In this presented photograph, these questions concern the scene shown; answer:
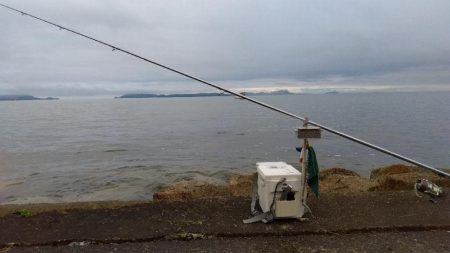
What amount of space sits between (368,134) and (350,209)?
26.7 meters

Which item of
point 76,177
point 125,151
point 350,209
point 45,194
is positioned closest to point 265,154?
point 125,151

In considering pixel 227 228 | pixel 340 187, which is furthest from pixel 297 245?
pixel 340 187

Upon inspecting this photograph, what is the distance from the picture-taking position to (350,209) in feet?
17.3

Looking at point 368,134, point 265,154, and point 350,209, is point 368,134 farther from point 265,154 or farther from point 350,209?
point 350,209

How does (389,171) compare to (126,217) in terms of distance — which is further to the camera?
(389,171)

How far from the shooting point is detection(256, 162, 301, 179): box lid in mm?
4727

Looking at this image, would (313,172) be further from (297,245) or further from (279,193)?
(297,245)

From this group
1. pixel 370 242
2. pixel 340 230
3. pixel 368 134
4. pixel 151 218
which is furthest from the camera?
pixel 368 134

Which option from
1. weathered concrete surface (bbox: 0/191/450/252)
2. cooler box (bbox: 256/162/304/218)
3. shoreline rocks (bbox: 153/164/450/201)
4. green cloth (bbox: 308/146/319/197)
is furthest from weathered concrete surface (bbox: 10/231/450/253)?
shoreline rocks (bbox: 153/164/450/201)

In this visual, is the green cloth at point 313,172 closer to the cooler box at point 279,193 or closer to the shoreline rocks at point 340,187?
the cooler box at point 279,193

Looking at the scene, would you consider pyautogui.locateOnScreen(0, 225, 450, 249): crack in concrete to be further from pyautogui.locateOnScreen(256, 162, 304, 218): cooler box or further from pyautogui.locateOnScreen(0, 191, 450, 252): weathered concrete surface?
pyautogui.locateOnScreen(256, 162, 304, 218): cooler box

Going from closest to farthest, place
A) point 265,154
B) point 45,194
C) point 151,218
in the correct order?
point 151,218 → point 45,194 → point 265,154

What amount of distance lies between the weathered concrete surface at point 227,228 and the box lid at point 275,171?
0.57m

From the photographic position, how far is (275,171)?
4898mm
